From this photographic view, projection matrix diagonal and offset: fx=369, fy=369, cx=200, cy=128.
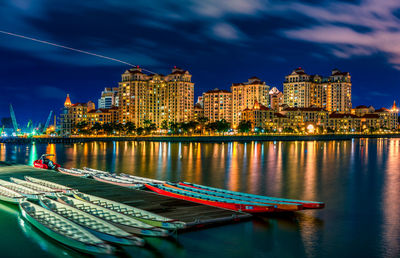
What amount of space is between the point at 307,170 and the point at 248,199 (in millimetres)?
32468

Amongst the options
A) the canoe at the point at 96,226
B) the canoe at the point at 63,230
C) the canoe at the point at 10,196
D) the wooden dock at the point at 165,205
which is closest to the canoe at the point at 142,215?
the wooden dock at the point at 165,205

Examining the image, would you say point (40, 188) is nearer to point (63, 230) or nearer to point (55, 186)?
point (55, 186)

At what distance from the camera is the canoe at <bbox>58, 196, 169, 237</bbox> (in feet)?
57.6

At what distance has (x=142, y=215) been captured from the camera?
19281 millimetres

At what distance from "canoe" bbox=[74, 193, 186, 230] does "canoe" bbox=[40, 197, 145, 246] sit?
1.75 metres

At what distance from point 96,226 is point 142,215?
2.52m

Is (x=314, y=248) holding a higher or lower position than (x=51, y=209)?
lower

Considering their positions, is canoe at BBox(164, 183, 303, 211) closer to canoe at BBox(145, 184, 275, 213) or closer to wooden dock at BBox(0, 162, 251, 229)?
canoe at BBox(145, 184, 275, 213)

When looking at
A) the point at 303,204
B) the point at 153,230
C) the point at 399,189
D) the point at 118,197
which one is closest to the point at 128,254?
the point at 153,230

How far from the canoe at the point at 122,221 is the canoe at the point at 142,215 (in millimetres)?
496

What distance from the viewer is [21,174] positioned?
34.6m

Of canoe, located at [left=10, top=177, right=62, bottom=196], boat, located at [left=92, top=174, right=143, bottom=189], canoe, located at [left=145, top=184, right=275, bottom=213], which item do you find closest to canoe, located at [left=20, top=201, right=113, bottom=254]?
canoe, located at [left=10, top=177, right=62, bottom=196]

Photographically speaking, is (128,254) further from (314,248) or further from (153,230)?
(314,248)

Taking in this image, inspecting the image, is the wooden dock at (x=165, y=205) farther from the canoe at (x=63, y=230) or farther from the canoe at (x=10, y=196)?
the canoe at (x=63, y=230)
